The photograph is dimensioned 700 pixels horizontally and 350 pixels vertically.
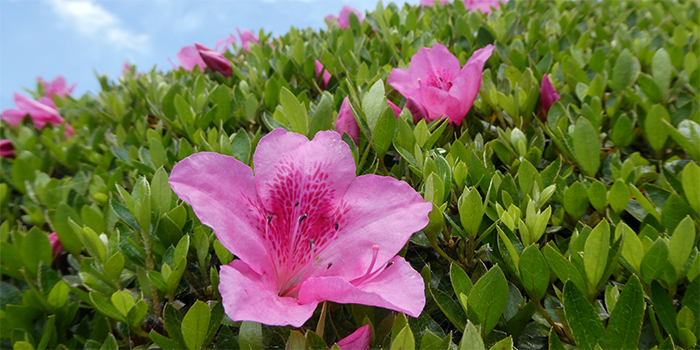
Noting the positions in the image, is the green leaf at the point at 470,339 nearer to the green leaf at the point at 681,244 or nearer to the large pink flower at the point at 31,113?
the green leaf at the point at 681,244

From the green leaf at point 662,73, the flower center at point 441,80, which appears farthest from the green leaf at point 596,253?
the green leaf at point 662,73

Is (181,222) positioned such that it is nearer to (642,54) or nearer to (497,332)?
(497,332)

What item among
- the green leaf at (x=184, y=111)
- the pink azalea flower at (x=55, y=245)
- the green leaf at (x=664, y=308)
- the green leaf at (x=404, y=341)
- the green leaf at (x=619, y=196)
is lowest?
the green leaf at (x=664, y=308)

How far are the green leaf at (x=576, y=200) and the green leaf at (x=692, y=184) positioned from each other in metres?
0.25

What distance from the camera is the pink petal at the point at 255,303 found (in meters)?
0.85

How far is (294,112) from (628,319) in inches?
41.7

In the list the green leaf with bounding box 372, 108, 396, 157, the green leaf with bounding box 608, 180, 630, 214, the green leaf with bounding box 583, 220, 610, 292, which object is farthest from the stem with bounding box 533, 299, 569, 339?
the green leaf with bounding box 372, 108, 396, 157

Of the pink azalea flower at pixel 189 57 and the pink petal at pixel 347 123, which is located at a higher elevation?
the pink azalea flower at pixel 189 57

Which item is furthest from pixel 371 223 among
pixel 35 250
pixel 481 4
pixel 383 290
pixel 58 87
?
pixel 58 87

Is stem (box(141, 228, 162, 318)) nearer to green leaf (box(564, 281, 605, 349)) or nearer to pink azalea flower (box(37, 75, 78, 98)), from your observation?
green leaf (box(564, 281, 605, 349))

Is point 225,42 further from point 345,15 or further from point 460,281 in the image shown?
point 460,281

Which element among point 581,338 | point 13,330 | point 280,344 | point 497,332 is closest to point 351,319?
point 280,344

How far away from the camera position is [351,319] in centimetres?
114

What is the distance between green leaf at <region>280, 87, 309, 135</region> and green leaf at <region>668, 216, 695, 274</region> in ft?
3.42
